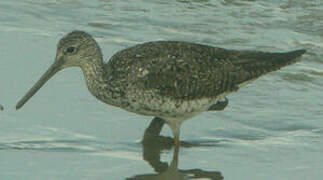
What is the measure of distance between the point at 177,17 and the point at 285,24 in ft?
4.86

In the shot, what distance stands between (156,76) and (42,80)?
3.55 feet

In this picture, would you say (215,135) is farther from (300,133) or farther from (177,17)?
(177,17)

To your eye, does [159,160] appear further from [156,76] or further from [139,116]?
[139,116]

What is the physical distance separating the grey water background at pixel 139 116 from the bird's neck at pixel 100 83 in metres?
0.34

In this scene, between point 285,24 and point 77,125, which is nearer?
point 77,125

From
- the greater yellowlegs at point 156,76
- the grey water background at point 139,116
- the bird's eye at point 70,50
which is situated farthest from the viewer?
the bird's eye at point 70,50

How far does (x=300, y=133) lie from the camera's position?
9.45m

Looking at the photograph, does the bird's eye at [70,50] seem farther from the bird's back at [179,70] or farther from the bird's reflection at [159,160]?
the bird's reflection at [159,160]

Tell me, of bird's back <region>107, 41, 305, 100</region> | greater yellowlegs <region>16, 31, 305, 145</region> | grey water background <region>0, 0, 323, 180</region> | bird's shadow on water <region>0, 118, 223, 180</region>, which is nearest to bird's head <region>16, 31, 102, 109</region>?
greater yellowlegs <region>16, 31, 305, 145</region>

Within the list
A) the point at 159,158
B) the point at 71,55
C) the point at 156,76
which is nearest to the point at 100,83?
the point at 71,55

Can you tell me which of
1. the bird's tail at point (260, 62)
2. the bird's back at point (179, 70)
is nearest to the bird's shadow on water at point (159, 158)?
the bird's back at point (179, 70)

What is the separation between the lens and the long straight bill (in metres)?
9.09

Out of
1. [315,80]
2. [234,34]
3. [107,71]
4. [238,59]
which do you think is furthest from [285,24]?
[107,71]

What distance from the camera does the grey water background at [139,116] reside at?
859 centimetres
